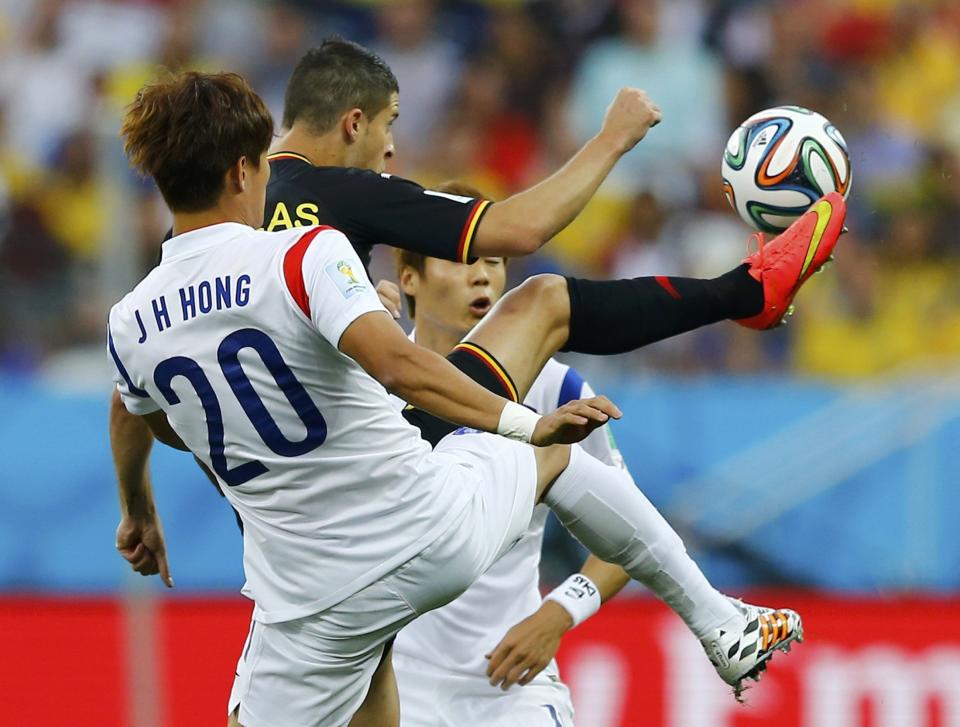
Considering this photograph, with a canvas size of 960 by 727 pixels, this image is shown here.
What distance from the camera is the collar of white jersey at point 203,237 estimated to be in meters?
3.72

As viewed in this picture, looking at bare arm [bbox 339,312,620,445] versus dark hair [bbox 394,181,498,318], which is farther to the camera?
dark hair [bbox 394,181,498,318]

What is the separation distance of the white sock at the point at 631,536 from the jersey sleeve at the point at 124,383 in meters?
1.07

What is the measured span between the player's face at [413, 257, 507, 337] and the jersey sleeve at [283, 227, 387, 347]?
4.99ft

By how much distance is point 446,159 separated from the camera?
958 centimetres

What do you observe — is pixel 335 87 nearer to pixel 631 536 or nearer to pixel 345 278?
pixel 345 278

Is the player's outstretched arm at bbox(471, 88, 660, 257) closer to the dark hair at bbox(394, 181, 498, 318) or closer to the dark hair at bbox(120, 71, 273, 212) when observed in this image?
the dark hair at bbox(120, 71, 273, 212)

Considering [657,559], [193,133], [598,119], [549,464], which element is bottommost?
[657,559]

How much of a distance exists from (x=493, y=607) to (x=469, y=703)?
0.28 m

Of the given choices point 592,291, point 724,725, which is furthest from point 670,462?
point 592,291

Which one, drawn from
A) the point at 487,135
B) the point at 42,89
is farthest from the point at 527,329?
the point at 42,89

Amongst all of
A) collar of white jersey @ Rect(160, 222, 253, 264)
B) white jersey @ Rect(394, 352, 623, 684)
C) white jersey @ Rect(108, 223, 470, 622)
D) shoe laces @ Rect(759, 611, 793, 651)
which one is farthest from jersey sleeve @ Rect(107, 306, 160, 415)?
shoe laces @ Rect(759, 611, 793, 651)

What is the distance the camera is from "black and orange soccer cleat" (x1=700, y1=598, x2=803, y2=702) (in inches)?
178

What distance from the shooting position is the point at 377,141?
4605 mm

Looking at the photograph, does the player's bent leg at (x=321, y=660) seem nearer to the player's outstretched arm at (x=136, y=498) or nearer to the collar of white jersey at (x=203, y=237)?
the player's outstretched arm at (x=136, y=498)
